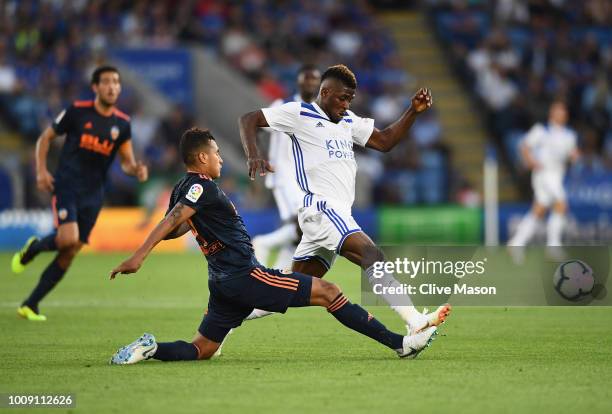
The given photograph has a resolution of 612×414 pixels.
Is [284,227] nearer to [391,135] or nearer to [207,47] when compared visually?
[391,135]

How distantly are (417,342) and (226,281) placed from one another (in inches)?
A: 57.7

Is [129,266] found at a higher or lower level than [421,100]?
lower

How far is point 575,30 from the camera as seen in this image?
30672 mm

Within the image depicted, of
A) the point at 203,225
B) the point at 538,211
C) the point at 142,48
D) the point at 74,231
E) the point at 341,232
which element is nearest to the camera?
the point at 203,225

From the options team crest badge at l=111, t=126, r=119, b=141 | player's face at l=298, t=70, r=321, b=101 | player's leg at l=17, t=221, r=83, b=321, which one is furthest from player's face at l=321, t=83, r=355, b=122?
player's leg at l=17, t=221, r=83, b=321

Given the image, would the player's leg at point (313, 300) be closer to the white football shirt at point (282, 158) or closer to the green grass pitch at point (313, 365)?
the green grass pitch at point (313, 365)

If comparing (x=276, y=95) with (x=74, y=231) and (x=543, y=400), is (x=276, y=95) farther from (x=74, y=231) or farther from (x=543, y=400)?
(x=543, y=400)

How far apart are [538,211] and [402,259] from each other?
11189 mm

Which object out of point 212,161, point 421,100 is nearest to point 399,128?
point 421,100

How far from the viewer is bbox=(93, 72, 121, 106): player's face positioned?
1238 centimetres

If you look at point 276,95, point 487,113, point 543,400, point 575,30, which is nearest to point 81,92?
point 276,95

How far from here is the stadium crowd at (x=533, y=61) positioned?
2764 cm

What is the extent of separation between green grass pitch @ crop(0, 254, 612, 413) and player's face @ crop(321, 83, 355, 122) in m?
1.88

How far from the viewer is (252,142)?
30.1 feet
